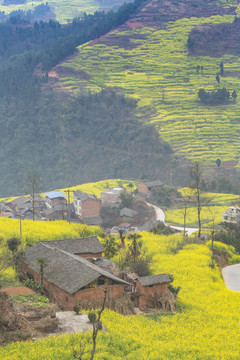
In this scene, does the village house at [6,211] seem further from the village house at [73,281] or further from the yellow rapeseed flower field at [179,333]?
the village house at [73,281]

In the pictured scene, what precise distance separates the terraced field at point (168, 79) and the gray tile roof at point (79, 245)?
64.4m

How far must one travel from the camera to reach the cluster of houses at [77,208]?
69812 mm

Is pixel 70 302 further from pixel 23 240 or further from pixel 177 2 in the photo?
pixel 177 2

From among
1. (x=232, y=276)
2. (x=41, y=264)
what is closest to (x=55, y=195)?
(x=232, y=276)

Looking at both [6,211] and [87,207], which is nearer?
[6,211]

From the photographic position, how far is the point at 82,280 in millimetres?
24875

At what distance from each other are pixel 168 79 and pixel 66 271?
10549cm

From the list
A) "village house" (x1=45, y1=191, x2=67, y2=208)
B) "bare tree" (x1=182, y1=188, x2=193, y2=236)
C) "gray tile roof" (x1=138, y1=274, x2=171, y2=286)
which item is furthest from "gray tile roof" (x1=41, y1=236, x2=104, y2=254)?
"village house" (x1=45, y1=191, x2=67, y2=208)

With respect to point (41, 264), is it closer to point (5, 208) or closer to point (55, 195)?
point (5, 208)

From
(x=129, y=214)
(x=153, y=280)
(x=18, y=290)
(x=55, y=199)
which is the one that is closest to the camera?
(x=18, y=290)

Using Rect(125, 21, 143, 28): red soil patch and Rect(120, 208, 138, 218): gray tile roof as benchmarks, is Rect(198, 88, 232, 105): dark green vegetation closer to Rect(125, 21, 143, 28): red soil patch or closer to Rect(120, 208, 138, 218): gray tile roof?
Rect(125, 21, 143, 28): red soil patch

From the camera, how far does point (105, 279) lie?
25.4 m

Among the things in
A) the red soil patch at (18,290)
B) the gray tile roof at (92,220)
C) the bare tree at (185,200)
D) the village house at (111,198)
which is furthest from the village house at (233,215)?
the red soil patch at (18,290)

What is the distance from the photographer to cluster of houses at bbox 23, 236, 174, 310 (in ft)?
81.0
